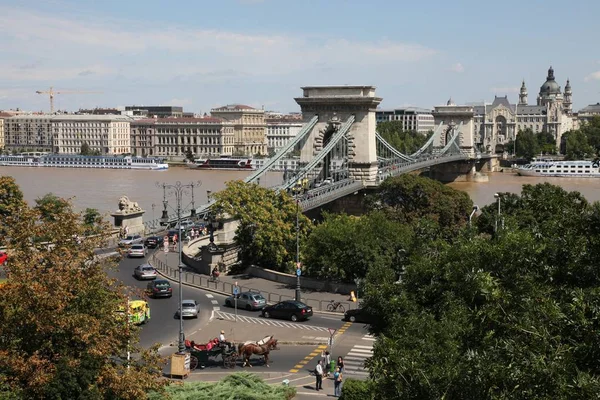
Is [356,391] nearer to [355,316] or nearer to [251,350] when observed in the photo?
[251,350]

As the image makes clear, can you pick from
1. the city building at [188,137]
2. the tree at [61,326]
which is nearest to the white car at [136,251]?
the tree at [61,326]

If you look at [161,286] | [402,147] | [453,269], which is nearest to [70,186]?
[402,147]

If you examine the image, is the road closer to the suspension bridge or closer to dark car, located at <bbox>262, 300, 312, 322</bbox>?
dark car, located at <bbox>262, 300, 312, 322</bbox>

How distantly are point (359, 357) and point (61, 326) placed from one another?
9719 millimetres

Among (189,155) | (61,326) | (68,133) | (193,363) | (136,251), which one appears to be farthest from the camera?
(68,133)

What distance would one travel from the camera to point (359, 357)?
22.5 m

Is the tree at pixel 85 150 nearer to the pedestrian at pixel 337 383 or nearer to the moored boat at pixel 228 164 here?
the moored boat at pixel 228 164

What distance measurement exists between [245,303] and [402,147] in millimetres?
95982

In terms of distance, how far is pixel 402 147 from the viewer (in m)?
122

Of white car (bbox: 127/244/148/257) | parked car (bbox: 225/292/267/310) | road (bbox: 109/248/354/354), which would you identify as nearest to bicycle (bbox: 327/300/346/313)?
road (bbox: 109/248/354/354)

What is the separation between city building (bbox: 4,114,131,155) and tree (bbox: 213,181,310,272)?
14197cm

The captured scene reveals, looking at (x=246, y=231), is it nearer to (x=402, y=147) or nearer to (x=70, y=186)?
(x=70, y=186)

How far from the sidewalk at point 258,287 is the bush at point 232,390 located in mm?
10457

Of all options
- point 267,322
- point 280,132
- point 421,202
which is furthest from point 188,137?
point 267,322
